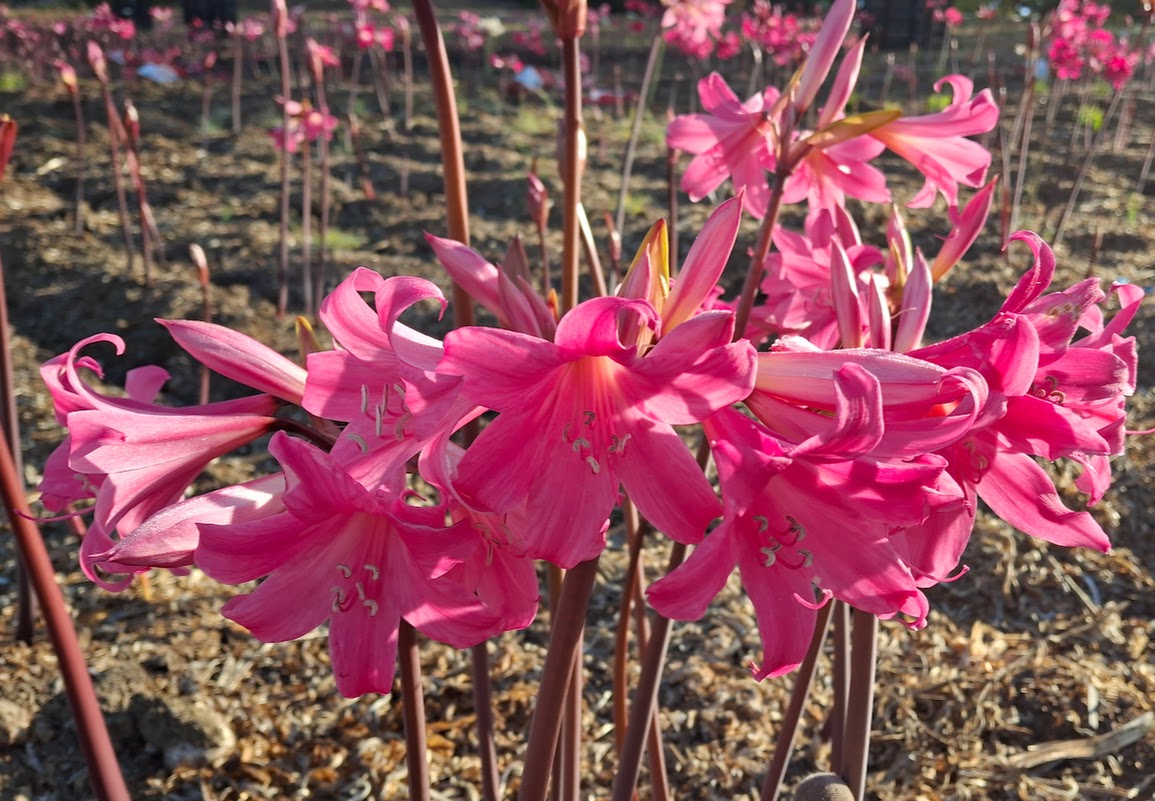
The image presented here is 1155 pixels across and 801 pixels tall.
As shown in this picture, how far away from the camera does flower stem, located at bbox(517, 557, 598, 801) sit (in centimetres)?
81

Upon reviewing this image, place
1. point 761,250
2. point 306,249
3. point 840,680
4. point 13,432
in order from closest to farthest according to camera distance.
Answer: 1. point 761,250
2. point 840,680
3. point 13,432
4. point 306,249

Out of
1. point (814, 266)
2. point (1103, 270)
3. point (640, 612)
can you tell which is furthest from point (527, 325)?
point (1103, 270)

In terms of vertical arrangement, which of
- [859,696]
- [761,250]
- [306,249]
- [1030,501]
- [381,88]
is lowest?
[306,249]

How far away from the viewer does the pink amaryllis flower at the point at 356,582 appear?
0.76m

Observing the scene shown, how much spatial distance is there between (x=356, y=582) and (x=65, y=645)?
566 millimetres

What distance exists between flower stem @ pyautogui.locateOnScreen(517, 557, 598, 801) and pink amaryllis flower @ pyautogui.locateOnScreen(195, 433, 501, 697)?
0.21ft

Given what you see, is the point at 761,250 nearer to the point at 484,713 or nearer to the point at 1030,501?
the point at 1030,501

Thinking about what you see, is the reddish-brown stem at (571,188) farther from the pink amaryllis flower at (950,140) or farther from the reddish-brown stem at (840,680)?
the reddish-brown stem at (840,680)

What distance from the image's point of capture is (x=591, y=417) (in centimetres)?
81

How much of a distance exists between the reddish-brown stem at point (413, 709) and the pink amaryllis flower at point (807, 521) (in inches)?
13.2

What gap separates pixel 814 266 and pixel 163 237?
534cm

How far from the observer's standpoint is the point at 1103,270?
209 inches

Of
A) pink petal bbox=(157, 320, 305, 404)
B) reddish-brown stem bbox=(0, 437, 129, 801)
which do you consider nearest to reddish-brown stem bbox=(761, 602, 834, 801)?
pink petal bbox=(157, 320, 305, 404)

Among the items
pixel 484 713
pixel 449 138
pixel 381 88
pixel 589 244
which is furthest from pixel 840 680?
pixel 381 88
